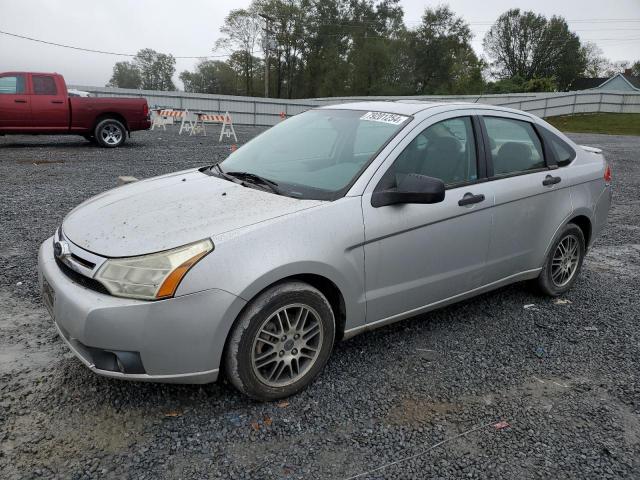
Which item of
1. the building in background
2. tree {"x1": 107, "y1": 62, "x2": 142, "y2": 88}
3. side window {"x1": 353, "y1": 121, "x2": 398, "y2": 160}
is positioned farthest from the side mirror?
tree {"x1": 107, "y1": 62, "x2": 142, "y2": 88}

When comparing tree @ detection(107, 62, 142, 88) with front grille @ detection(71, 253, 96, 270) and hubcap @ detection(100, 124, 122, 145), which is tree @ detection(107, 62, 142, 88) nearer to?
hubcap @ detection(100, 124, 122, 145)

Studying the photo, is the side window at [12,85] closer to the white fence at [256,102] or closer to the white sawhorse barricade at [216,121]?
the white sawhorse barricade at [216,121]

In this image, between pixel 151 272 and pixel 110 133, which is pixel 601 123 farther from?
pixel 151 272

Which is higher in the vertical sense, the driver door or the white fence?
the white fence

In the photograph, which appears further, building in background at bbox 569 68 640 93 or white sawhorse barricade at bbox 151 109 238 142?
building in background at bbox 569 68 640 93

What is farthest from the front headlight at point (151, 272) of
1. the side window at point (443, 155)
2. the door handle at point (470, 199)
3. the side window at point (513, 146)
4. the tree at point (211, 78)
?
the tree at point (211, 78)

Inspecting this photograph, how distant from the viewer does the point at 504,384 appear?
3.14 meters

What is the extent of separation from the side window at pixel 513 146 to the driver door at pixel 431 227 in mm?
174

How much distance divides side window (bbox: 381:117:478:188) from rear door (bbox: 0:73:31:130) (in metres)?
12.1

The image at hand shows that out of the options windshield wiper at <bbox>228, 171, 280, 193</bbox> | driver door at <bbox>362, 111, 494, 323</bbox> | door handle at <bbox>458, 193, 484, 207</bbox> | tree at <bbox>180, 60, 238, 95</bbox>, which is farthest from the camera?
tree at <bbox>180, 60, 238, 95</bbox>

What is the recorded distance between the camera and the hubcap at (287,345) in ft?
9.09

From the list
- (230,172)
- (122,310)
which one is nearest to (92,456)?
(122,310)

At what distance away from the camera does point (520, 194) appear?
384cm

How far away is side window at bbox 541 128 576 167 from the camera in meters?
4.30
